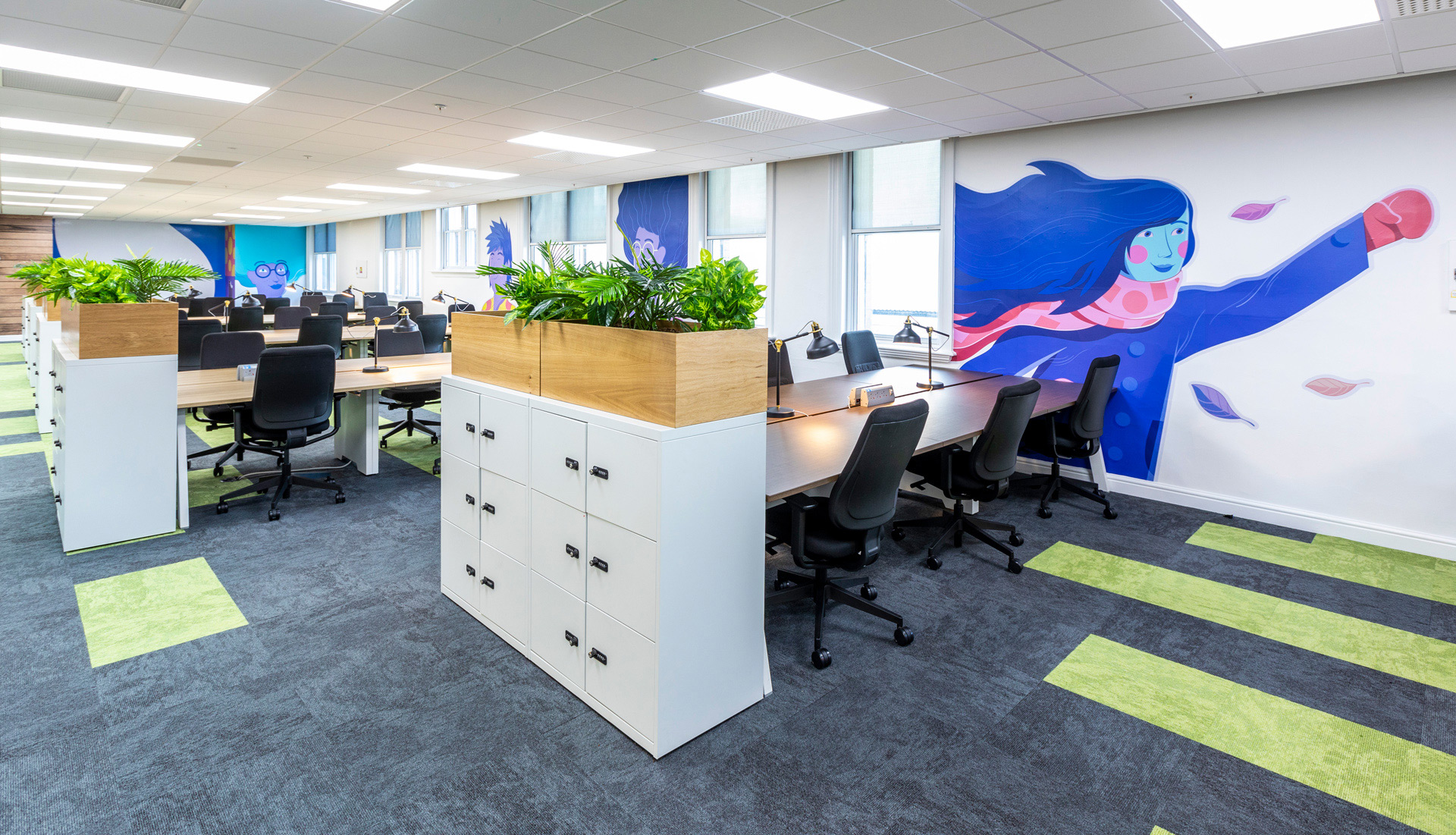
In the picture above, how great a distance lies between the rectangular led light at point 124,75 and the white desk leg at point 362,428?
2005 mm

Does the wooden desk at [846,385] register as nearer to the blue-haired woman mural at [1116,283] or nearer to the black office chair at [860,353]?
the black office chair at [860,353]

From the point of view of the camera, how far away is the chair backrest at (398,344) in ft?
20.6

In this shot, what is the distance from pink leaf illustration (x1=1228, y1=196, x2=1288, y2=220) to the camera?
450 cm

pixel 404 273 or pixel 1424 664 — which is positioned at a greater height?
pixel 404 273

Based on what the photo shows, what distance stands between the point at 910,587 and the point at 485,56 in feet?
11.2

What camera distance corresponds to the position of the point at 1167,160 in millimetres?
4879

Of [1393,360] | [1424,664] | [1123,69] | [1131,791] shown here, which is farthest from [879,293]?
[1131,791]

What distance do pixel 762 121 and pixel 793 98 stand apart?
2.14 feet

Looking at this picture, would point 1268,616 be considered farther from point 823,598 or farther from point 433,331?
point 433,331

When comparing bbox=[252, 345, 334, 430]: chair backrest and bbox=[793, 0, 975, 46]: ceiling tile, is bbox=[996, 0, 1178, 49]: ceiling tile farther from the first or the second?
bbox=[252, 345, 334, 430]: chair backrest

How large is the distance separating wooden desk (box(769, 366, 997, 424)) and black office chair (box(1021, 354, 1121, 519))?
0.65 metres

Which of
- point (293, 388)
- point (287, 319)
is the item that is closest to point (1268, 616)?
point (293, 388)

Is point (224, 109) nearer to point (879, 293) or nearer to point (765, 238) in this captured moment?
point (765, 238)

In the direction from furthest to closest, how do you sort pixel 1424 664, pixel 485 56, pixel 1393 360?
pixel 1393 360, pixel 485 56, pixel 1424 664
